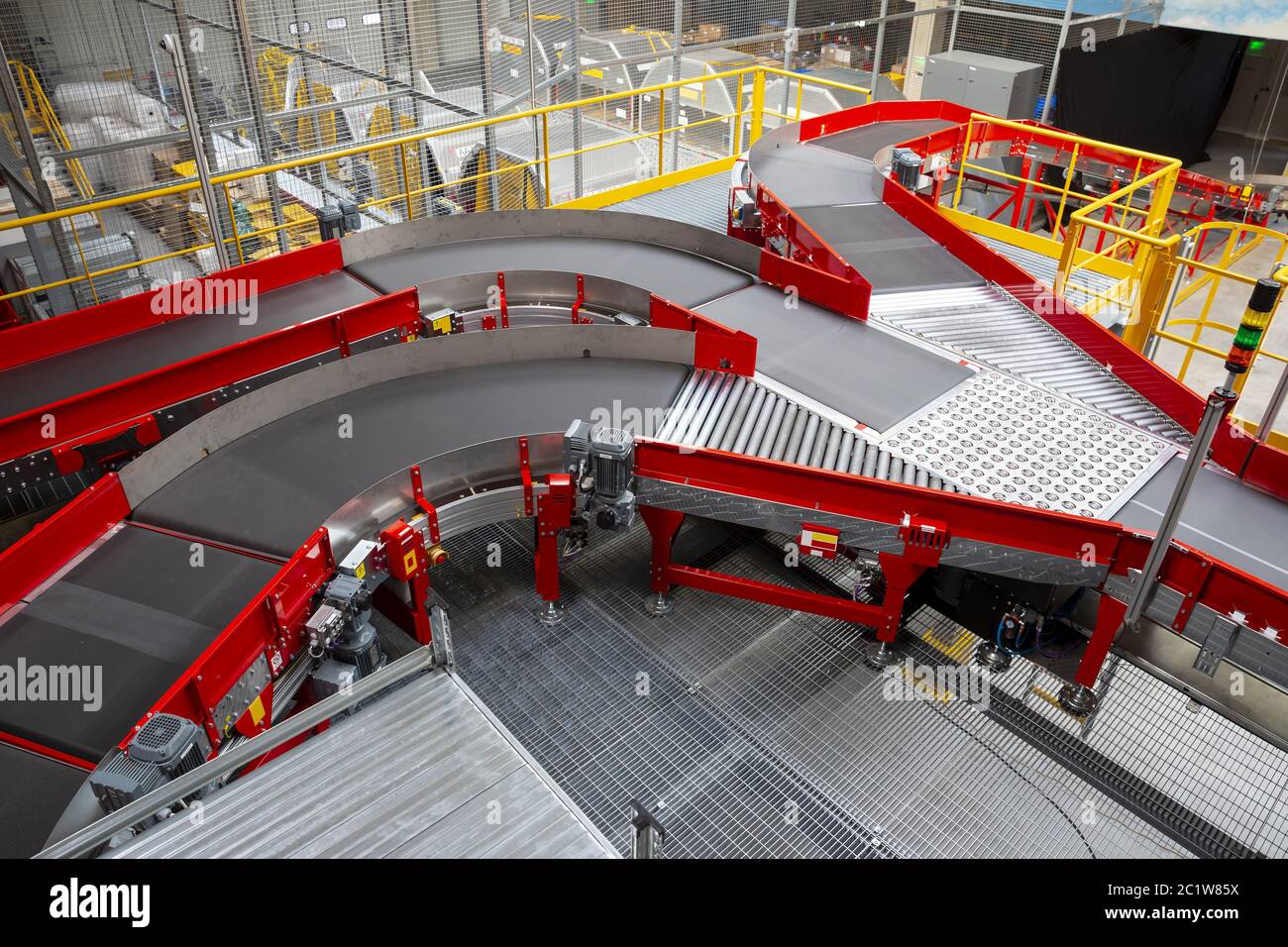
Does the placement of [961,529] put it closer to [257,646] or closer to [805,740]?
[805,740]

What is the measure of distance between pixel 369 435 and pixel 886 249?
16.4 ft

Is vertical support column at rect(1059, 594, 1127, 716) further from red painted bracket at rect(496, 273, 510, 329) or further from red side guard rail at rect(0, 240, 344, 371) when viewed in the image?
red side guard rail at rect(0, 240, 344, 371)

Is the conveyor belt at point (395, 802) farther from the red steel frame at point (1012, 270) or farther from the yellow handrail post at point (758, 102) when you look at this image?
the yellow handrail post at point (758, 102)

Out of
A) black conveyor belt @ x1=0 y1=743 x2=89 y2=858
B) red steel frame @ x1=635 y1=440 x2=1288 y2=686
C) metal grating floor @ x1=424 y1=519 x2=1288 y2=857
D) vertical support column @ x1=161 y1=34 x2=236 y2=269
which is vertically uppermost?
vertical support column @ x1=161 y1=34 x2=236 y2=269

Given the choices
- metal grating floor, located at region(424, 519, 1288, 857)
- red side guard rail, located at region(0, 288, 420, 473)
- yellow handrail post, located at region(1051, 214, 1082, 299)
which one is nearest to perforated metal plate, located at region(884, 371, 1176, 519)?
metal grating floor, located at region(424, 519, 1288, 857)

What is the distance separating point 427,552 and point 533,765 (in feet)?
7.11

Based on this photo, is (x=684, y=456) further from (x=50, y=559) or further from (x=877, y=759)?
(x=50, y=559)

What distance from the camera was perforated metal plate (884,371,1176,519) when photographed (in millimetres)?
5281

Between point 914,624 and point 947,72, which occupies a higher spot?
point 947,72

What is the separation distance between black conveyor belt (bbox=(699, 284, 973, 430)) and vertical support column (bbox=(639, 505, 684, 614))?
132cm

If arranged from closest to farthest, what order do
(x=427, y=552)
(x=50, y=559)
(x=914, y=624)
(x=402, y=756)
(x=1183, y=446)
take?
1. (x=402, y=756)
2. (x=50, y=559)
3. (x=427, y=552)
4. (x=1183, y=446)
5. (x=914, y=624)

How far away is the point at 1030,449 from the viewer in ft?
18.5

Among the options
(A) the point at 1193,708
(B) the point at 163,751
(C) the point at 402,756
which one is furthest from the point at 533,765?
(A) the point at 1193,708

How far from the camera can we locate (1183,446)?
18.7 ft
